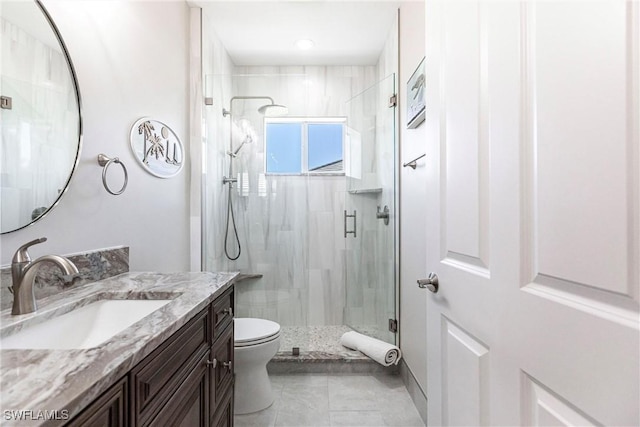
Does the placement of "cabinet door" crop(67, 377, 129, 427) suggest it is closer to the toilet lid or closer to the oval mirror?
the oval mirror

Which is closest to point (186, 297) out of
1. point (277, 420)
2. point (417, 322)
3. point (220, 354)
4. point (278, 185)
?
point (220, 354)

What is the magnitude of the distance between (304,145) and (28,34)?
6.41 feet

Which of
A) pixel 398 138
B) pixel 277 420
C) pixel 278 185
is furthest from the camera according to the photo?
pixel 278 185

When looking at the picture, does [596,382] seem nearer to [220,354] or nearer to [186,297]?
[186,297]

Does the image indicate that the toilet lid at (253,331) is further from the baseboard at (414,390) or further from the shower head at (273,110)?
the shower head at (273,110)

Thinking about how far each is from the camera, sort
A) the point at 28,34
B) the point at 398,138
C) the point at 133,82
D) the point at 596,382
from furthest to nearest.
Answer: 1. the point at 398,138
2. the point at 133,82
3. the point at 28,34
4. the point at 596,382

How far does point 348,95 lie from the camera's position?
278 cm

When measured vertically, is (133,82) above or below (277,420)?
above

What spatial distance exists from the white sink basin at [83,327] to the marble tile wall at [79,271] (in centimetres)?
15

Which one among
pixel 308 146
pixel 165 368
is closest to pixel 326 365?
pixel 165 368

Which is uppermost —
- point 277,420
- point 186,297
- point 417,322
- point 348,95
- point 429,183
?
point 348,95

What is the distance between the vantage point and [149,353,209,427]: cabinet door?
29.4 inches

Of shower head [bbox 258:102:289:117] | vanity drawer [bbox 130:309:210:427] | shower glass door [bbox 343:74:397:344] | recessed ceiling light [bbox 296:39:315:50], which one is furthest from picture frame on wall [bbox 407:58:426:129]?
vanity drawer [bbox 130:309:210:427]

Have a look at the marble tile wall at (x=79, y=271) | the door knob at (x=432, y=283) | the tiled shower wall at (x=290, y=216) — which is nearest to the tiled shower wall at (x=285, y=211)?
the tiled shower wall at (x=290, y=216)
